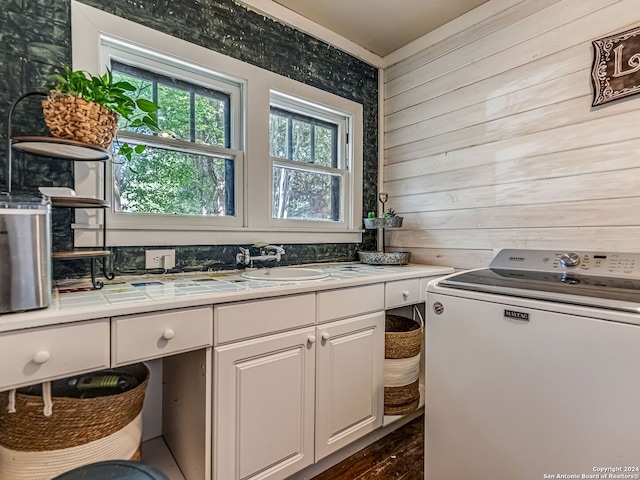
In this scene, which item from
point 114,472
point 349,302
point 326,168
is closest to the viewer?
point 114,472

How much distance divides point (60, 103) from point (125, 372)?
1.04m

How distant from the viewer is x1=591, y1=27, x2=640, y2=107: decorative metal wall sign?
146cm

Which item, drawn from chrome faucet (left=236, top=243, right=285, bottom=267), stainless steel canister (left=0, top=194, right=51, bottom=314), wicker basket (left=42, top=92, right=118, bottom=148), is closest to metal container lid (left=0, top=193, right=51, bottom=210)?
stainless steel canister (left=0, top=194, right=51, bottom=314)

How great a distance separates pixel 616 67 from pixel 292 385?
1.99 meters

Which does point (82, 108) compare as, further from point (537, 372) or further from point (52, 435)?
point (537, 372)

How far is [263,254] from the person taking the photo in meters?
1.97

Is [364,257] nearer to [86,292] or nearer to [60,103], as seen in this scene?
[86,292]

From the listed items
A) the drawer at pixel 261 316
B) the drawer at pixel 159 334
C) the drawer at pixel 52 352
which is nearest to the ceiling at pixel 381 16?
the drawer at pixel 261 316

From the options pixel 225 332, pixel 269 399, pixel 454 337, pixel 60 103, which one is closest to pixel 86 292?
pixel 225 332

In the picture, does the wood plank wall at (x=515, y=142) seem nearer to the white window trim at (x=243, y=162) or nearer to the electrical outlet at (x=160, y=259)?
the white window trim at (x=243, y=162)

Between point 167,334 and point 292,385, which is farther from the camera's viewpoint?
point 292,385

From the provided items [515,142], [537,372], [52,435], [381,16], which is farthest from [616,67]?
[52,435]

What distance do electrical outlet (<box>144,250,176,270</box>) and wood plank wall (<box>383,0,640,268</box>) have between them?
1.58 m

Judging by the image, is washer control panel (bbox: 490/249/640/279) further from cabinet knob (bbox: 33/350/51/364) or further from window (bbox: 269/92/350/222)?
cabinet knob (bbox: 33/350/51/364)
